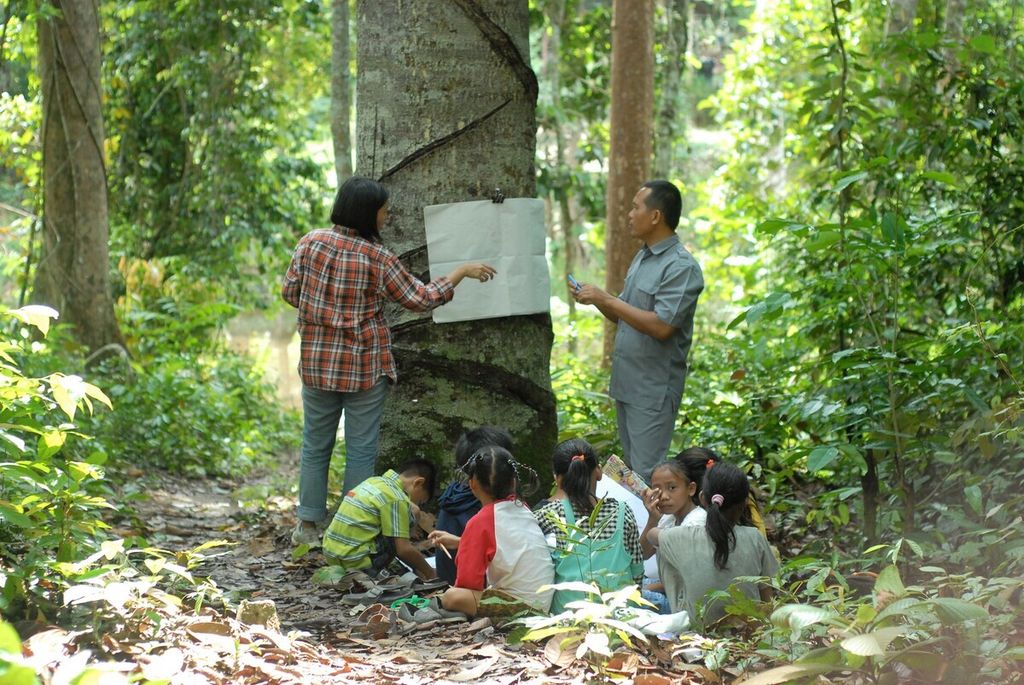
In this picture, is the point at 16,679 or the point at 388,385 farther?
the point at 388,385

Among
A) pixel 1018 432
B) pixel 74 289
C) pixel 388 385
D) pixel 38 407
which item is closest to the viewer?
pixel 1018 432

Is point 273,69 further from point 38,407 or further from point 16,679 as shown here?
point 16,679

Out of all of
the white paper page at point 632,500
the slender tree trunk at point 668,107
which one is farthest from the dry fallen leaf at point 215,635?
the slender tree trunk at point 668,107

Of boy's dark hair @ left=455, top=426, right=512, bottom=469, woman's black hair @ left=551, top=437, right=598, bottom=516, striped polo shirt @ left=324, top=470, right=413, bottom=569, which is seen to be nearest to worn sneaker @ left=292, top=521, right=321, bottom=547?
striped polo shirt @ left=324, top=470, right=413, bottom=569

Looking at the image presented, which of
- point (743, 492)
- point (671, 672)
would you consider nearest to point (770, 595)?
point (743, 492)

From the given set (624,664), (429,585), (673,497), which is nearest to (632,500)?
(673,497)

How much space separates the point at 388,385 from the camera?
5305 millimetres

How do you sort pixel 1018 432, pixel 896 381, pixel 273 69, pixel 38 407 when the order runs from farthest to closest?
pixel 273 69
pixel 896 381
pixel 38 407
pixel 1018 432

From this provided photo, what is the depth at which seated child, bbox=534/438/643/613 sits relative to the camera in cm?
421

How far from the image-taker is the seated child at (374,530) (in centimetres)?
486

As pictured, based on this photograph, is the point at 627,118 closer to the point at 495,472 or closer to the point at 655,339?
the point at 655,339

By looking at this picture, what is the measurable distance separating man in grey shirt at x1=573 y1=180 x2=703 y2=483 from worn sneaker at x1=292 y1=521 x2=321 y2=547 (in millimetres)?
1642

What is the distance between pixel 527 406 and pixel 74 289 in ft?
17.1

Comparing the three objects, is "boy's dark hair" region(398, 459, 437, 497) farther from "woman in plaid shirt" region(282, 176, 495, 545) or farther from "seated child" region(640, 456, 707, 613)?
Answer: "seated child" region(640, 456, 707, 613)
